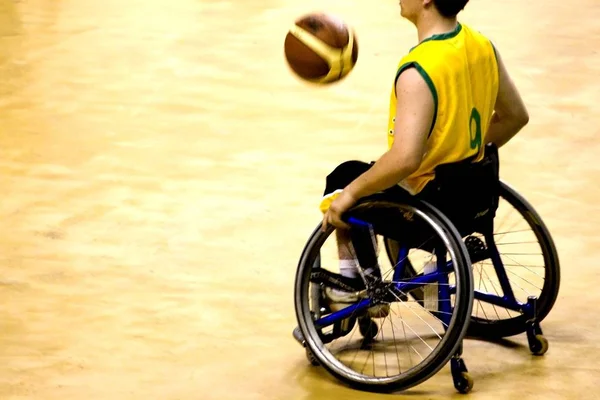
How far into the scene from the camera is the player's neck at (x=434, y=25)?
9.46 ft

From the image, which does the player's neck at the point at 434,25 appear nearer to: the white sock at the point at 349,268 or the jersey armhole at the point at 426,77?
the jersey armhole at the point at 426,77

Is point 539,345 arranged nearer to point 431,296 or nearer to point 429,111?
point 431,296

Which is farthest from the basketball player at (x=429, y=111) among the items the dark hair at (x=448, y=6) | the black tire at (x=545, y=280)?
the black tire at (x=545, y=280)

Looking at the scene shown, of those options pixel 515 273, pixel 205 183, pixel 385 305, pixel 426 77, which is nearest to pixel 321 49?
pixel 426 77

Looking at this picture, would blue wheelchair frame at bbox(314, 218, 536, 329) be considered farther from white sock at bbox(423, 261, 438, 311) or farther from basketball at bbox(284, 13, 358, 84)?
basketball at bbox(284, 13, 358, 84)

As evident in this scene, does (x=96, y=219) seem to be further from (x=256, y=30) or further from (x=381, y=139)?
(x=256, y=30)

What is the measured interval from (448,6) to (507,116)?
0.49 m

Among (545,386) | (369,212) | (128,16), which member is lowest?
(128,16)

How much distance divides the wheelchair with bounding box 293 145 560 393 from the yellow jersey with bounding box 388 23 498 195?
0.20 feet

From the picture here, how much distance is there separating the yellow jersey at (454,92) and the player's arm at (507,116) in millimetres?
125

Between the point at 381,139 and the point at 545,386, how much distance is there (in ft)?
7.69

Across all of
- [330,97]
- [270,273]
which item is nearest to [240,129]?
[330,97]

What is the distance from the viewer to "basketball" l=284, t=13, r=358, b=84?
3.19 meters

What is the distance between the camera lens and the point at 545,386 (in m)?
3.00
